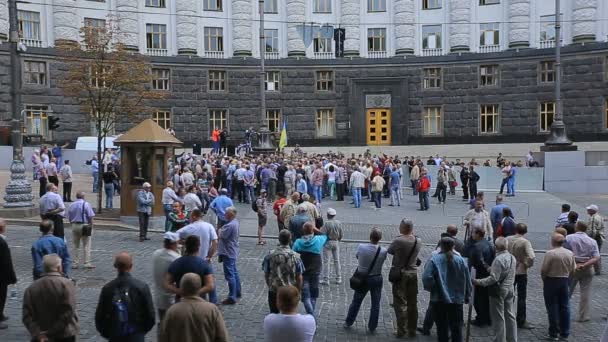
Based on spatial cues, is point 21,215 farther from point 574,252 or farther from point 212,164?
point 574,252

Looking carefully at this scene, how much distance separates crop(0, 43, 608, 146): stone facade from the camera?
45781 millimetres

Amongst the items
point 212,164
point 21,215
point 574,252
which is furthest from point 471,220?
point 212,164


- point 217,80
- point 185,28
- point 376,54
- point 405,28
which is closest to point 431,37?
point 405,28

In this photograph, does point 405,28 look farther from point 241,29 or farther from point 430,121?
point 241,29

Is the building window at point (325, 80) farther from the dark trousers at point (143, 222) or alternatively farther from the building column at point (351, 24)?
the dark trousers at point (143, 222)

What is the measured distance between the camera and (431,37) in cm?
5009

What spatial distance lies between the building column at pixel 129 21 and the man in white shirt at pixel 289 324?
4313 cm

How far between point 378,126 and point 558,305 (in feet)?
132

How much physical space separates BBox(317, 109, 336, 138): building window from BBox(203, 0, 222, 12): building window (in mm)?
10641

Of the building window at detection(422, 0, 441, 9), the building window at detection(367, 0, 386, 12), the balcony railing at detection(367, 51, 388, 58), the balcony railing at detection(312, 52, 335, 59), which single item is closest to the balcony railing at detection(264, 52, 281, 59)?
the balcony railing at detection(312, 52, 335, 59)

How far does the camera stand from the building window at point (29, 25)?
142 feet

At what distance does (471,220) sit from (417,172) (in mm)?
16038

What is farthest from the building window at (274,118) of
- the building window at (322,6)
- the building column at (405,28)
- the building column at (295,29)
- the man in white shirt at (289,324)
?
the man in white shirt at (289,324)

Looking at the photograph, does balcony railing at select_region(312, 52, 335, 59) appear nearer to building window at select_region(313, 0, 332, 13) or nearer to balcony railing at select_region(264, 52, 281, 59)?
balcony railing at select_region(264, 52, 281, 59)
